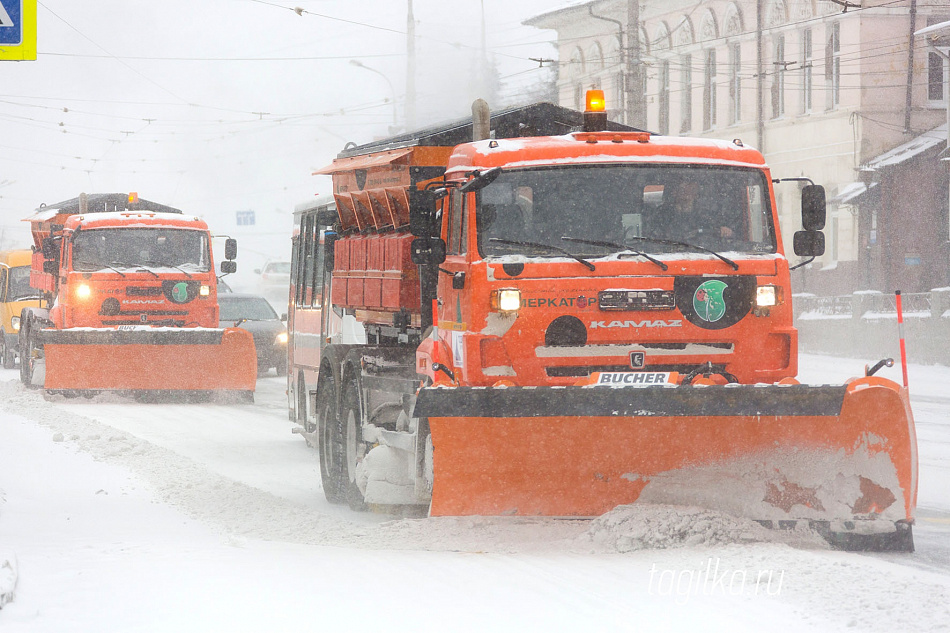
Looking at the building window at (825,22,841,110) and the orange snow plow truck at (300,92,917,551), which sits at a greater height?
the building window at (825,22,841,110)

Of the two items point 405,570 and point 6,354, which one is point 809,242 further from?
point 6,354

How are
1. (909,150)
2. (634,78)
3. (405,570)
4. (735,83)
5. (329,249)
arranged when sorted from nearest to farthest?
(405,570) → (329,249) → (634,78) → (909,150) → (735,83)

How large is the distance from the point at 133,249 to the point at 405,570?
1381cm

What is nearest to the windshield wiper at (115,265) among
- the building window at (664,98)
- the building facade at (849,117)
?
the building facade at (849,117)

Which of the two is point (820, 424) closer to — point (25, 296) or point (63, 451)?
point (63, 451)

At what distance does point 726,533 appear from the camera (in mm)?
7312

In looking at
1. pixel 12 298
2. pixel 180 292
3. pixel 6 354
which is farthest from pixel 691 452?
pixel 6 354

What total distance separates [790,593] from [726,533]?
111 centimetres

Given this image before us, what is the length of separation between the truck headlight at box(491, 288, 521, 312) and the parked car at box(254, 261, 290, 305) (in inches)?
1619

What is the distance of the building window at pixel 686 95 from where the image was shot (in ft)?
150

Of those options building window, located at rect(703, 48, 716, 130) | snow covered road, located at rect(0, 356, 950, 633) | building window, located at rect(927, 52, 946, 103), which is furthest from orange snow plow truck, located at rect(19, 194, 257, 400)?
building window, located at rect(703, 48, 716, 130)

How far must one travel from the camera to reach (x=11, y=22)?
8.73 metres

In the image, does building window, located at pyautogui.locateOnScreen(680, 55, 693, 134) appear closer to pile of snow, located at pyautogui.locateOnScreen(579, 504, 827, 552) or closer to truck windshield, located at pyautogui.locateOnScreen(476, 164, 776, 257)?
truck windshield, located at pyautogui.locateOnScreen(476, 164, 776, 257)

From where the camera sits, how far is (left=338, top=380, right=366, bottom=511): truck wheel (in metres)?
10.0
